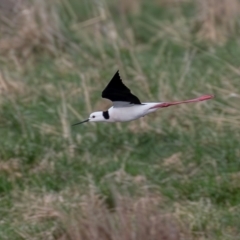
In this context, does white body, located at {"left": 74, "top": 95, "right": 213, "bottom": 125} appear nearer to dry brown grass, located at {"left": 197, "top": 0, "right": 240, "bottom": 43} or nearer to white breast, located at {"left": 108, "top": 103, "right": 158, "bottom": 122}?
white breast, located at {"left": 108, "top": 103, "right": 158, "bottom": 122}

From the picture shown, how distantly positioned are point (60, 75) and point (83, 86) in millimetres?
558

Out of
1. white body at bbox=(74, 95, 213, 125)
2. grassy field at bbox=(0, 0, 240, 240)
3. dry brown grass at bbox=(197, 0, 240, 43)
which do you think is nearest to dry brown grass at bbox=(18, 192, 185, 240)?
grassy field at bbox=(0, 0, 240, 240)

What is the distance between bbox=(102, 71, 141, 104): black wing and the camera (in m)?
3.96

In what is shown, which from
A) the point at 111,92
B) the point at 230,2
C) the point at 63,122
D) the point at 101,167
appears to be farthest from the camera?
the point at 230,2

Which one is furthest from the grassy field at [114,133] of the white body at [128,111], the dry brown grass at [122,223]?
the white body at [128,111]

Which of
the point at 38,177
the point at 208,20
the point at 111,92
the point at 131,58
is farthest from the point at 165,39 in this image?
the point at 111,92

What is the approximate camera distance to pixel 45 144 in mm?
5984

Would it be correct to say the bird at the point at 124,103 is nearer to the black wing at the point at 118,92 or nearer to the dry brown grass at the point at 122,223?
the black wing at the point at 118,92

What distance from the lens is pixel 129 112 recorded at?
13.0 ft

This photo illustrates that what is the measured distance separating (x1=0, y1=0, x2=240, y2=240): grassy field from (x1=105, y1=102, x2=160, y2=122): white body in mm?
465

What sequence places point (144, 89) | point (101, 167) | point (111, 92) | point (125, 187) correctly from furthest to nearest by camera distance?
point (144, 89) < point (101, 167) < point (125, 187) < point (111, 92)

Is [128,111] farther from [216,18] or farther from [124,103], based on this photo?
[216,18]

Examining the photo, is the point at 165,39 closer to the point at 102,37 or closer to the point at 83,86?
the point at 102,37

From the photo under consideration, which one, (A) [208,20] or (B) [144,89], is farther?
(A) [208,20]
